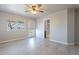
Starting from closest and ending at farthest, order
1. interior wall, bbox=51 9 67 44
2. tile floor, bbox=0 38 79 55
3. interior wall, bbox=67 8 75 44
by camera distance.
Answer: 1. tile floor, bbox=0 38 79 55
2. interior wall, bbox=67 8 75 44
3. interior wall, bbox=51 9 67 44

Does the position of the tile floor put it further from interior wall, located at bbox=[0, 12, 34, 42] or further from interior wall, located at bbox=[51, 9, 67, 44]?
interior wall, located at bbox=[0, 12, 34, 42]

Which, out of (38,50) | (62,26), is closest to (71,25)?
(62,26)

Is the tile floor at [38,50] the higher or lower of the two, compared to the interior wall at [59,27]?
lower

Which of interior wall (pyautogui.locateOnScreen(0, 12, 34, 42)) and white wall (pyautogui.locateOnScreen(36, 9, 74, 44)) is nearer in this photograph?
white wall (pyautogui.locateOnScreen(36, 9, 74, 44))

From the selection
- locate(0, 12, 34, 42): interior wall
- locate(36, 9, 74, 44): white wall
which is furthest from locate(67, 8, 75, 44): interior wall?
locate(0, 12, 34, 42): interior wall

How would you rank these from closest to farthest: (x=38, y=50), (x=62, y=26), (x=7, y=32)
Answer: (x=38, y=50)
(x=62, y=26)
(x=7, y=32)

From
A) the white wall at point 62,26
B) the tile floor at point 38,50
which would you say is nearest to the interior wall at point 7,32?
the tile floor at point 38,50

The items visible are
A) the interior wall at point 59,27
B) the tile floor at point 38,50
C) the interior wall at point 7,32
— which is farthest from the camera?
the interior wall at point 7,32

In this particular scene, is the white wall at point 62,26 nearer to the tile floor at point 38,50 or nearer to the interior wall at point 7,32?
the tile floor at point 38,50

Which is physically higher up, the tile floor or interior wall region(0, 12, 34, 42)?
interior wall region(0, 12, 34, 42)

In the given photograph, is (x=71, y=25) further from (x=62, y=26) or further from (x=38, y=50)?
(x=38, y=50)

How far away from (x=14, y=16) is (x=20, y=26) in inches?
48.9
